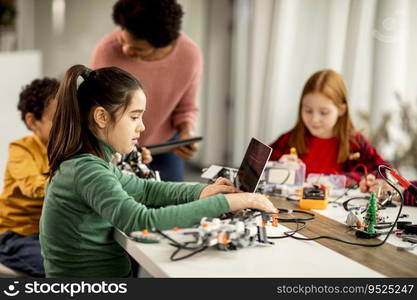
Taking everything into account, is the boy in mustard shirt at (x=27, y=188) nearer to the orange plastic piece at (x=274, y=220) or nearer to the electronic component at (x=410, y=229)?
the orange plastic piece at (x=274, y=220)

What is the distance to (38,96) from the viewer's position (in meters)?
2.53

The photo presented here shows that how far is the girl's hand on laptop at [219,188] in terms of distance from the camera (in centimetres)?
186

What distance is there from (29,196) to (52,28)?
138 inches

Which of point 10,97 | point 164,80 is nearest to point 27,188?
point 164,80

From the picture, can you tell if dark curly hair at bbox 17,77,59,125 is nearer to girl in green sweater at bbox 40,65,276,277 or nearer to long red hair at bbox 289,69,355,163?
girl in green sweater at bbox 40,65,276,277

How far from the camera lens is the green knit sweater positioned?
163cm

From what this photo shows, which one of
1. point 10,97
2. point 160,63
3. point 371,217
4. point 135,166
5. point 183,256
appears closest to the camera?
point 183,256

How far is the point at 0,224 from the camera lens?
2.40 m

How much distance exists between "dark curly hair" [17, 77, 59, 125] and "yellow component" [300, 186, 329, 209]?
41.7 inches

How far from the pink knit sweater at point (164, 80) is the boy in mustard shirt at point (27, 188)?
0.95ft

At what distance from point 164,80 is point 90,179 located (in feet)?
3.93

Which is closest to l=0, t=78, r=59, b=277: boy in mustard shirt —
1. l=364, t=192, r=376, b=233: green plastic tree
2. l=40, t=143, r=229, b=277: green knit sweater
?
l=40, t=143, r=229, b=277: green knit sweater

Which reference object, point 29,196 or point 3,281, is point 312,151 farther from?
point 3,281

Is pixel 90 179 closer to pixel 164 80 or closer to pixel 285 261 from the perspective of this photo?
pixel 285 261
